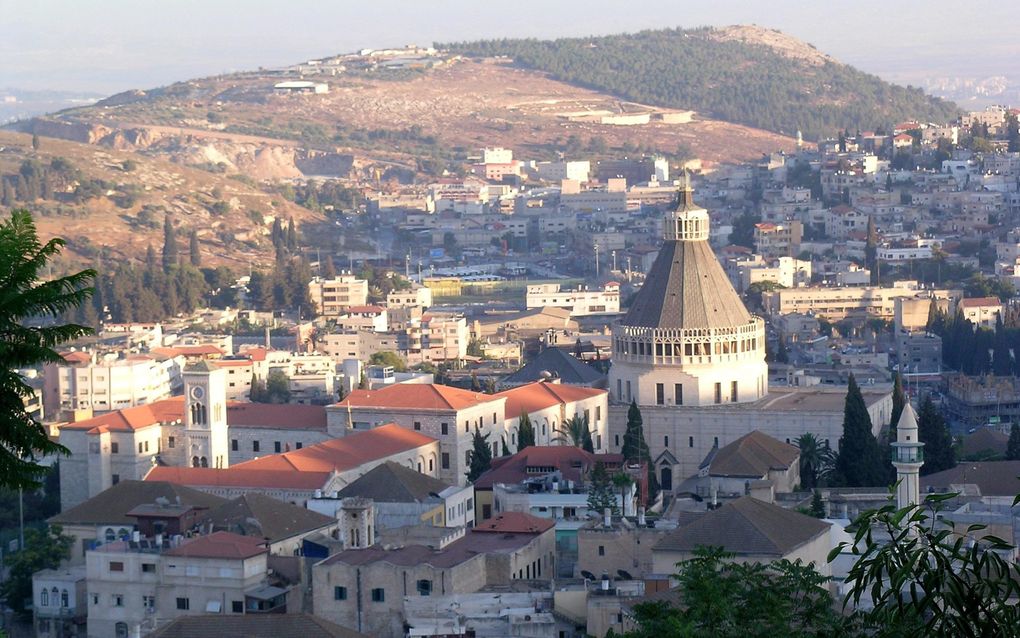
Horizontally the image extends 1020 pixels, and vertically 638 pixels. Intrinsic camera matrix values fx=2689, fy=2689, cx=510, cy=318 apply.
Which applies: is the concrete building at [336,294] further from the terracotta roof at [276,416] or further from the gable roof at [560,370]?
the terracotta roof at [276,416]

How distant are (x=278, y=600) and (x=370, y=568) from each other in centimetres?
270

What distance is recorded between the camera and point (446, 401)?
66125 mm

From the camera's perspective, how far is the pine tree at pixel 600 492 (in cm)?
5088

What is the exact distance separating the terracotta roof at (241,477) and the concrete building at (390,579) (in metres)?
11.4

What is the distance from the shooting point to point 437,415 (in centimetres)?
6569

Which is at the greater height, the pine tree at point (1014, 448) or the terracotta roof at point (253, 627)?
the terracotta roof at point (253, 627)

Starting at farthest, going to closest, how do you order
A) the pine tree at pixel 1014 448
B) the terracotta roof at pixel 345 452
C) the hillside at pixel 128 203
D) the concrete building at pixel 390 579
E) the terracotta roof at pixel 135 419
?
the hillside at pixel 128 203 → the terracotta roof at pixel 135 419 → the pine tree at pixel 1014 448 → the terracotta roof at pixel 345 452 → the concrete building at pixel 390 579

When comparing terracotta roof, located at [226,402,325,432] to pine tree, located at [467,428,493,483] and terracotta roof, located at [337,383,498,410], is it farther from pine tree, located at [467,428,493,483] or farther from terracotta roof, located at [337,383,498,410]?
pine tree, located at [467,428,493,483]

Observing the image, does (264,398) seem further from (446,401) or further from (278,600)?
(278,600)

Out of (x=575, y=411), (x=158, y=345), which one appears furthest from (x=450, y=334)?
(x=575, y=411)

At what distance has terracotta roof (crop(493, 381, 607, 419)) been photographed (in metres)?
68.7

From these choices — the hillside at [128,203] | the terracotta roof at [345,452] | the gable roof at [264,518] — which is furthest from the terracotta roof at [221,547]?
the hillside at [128,203]

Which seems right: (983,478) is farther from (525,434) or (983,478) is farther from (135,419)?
(135,419)

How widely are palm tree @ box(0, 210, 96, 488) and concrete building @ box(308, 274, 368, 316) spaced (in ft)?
339
